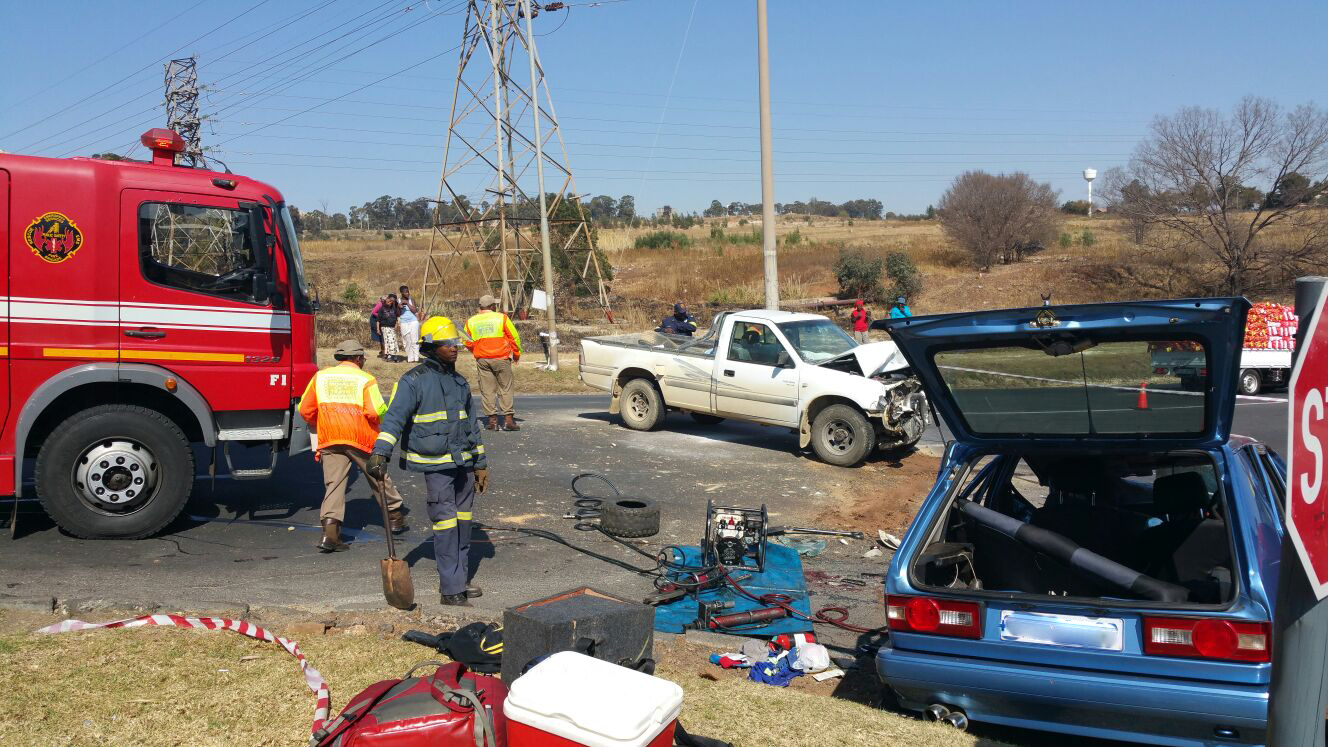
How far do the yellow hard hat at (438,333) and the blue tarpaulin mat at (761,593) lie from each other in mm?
2227

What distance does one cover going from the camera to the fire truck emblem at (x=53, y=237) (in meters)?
7.72

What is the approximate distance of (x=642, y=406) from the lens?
1409 centimetres

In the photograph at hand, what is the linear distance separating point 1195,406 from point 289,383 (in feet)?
22.1

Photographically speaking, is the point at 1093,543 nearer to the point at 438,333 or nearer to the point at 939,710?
the point at 939,710

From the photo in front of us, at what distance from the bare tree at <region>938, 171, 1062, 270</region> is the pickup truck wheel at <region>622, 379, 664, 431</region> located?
33.4 m

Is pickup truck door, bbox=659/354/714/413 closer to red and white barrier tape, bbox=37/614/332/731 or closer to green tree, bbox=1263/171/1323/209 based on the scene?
red and white barrier tape, bbox=37/614/332/731

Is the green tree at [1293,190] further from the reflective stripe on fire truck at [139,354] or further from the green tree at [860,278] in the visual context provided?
the reflective stripe on fire truck at [139,354]

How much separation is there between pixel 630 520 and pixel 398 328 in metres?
16.9

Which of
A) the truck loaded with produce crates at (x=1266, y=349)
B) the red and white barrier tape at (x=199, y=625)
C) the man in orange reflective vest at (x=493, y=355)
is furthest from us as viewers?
the truck loaded with produce crates at (x=1266, y=349)

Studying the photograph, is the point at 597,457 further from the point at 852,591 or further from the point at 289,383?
the point at 852,591

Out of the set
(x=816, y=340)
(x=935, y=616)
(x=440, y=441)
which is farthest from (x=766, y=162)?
(x=935, y=616)

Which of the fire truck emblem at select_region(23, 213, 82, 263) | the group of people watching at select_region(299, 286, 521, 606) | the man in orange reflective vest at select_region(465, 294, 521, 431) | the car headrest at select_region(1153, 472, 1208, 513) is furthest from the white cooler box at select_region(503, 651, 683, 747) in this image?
the man in orange reflective vest at select_region(465, 294, 521, 431)

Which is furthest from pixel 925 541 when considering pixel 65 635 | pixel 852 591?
pixel 65 635

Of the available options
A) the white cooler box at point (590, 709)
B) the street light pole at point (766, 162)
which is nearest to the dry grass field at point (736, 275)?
the street light pole at point (766, 162)
